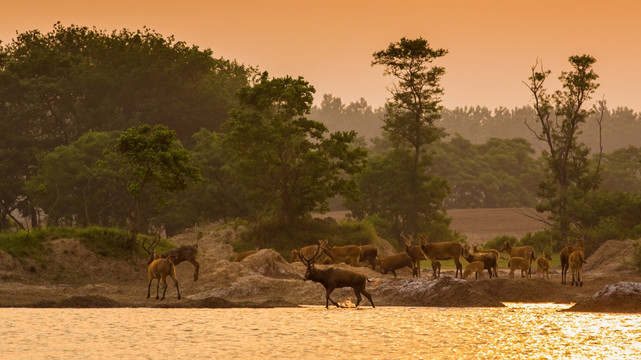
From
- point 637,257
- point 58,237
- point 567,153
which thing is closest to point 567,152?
point 567,153

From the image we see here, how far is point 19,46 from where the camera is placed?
305 ft

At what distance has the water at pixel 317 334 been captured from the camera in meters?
20.8

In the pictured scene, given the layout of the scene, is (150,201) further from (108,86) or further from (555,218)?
(555,218)

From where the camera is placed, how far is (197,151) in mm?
78000

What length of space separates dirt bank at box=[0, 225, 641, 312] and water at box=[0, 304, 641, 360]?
1.97m

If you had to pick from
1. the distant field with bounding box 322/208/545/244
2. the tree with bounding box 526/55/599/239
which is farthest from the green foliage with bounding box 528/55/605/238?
the distant field with bounding box 322/208/545/244

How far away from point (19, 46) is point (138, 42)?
1232 cm

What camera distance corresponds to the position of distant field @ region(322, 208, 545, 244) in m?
91.1

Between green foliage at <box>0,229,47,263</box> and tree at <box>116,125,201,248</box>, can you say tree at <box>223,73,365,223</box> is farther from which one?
green foliage at <box>0,229,47,263</box>

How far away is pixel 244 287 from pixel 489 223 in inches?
2653

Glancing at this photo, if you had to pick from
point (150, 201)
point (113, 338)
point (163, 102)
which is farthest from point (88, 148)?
point (113, 338)

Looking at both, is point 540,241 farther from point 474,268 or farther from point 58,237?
point 58,237

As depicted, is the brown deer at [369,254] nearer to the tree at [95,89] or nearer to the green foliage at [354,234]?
the green foliage at [354,234]

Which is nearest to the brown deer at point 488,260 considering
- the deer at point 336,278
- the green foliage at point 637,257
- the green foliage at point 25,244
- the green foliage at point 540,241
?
the green foliage at point 637,257
